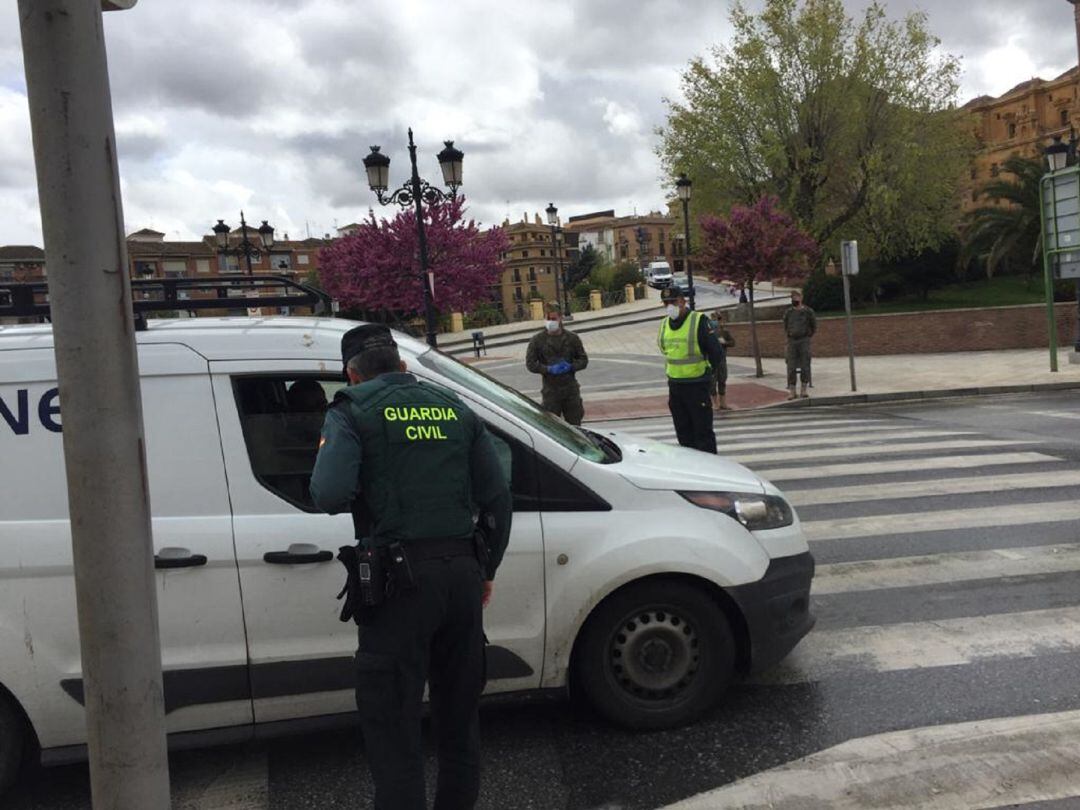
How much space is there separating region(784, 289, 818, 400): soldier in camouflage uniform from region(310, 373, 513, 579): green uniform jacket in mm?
14197

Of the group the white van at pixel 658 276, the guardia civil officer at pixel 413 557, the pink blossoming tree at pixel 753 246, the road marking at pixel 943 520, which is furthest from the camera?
the white van at pixel 658 276

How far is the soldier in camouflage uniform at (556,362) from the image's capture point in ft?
30.4

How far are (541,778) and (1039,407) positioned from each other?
1261cm

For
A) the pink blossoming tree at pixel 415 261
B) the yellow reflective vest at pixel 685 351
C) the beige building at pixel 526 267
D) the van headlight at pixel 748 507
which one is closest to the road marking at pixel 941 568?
the van headlight at pixel 748 507

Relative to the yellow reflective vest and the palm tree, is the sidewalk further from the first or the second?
the palm tree

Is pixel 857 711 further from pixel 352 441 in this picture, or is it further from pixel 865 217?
pixel 865 217

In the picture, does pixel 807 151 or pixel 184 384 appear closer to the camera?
pixel 184 384

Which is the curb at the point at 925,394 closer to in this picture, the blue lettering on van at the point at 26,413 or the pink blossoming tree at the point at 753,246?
the pink blossoming tree at the point at 753,246

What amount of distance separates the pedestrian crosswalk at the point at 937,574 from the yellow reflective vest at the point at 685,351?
133cm

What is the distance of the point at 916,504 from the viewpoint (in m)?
7.11

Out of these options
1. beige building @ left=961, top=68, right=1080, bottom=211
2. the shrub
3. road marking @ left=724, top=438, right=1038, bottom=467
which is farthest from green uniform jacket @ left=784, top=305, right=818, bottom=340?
beige building @ left=961, top=68, right=1080, bottom=211

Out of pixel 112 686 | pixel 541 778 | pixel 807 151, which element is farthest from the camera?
pixel 807 151

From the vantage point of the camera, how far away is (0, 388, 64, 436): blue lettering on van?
3.26 m

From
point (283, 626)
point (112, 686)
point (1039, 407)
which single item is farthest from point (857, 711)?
point (1039, 407)
